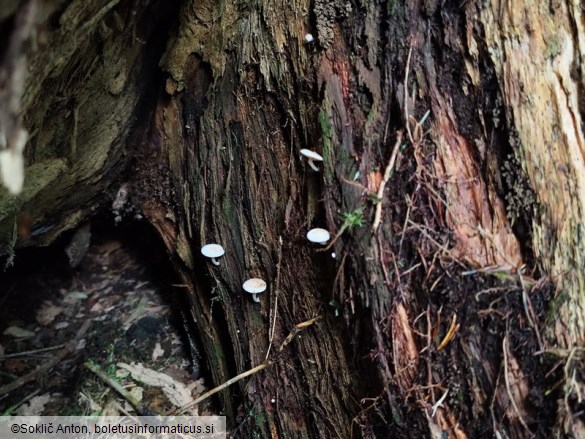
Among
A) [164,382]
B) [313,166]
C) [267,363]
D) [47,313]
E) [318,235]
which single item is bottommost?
[164,382]

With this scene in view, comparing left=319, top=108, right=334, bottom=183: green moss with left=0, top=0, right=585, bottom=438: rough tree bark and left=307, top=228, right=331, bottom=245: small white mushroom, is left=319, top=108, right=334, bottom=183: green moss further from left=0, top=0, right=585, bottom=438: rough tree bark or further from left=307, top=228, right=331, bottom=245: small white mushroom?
left=307, top=228, right=331, bottom=245: small white mushroom

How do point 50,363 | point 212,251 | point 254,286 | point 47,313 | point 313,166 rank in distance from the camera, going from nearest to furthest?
point 313,166, point 254,286, point 212,251, point 50,363, point 47,313

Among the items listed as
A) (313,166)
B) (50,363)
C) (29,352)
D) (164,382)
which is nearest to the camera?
(313,166)

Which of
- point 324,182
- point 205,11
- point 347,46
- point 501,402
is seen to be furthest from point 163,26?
point 501,402

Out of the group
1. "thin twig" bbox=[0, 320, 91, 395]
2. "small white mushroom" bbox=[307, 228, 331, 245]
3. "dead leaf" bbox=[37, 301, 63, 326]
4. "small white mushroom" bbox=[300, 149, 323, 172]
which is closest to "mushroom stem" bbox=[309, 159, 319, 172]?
"small white mushroom" bbox=[300, 149, 323, 172]

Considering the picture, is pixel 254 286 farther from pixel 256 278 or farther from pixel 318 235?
pixel 318 235

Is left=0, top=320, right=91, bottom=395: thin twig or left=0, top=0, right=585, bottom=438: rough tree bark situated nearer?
left=0, top=0, right=585, bottom=438: rough tree bark

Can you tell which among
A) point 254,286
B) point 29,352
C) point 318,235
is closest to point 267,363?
point 254,286

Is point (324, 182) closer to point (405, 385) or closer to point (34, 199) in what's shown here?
point (405, 385)
